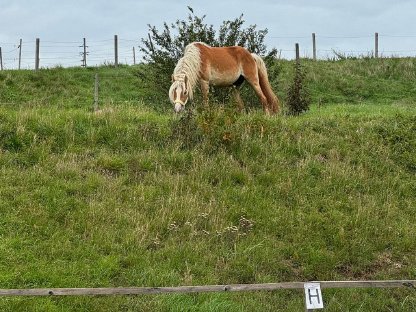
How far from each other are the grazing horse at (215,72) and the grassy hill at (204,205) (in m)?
0.82

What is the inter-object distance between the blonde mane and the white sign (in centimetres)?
695

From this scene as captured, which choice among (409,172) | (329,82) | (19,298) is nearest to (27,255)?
(19,298)

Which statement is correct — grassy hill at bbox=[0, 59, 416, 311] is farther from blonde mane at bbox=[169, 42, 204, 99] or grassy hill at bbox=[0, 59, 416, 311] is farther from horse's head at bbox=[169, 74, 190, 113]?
blonde mane at bbox=[169, 42, 204, 99]

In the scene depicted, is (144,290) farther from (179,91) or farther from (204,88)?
(204,88)

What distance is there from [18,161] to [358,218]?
17.6 feet

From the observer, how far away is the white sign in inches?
176

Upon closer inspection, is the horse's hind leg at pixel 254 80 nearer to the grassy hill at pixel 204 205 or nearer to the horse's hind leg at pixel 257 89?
the horse's hind leg at pixel 257 89

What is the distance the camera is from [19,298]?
5.43 meters

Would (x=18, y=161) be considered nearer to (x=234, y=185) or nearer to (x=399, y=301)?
(x=234, y=185)

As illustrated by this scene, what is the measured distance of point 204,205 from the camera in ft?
25.2

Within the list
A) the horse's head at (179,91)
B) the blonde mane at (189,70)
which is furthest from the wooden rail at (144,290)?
the blonde mane at (189,70)

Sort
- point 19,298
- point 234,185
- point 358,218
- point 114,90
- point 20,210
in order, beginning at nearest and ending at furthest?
point 19,298
point 20,210
point 358,218
point 234,185
point 114,90

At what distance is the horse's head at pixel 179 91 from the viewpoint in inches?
423

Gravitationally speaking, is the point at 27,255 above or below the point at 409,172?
below
